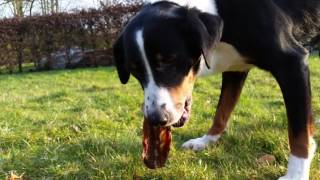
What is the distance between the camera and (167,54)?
9.65 ft

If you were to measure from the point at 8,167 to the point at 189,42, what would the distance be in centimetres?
152

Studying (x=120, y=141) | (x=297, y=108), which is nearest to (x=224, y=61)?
(x=297, y=108)

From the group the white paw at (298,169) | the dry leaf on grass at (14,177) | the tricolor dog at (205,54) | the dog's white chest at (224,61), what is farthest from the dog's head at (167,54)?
the dry leaf on grass at (14,177)

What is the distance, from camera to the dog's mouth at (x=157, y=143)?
3.18 metres

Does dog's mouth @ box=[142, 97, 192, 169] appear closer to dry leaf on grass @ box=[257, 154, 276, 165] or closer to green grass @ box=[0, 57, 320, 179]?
green grass @ box=[0, 57, 320, 179]

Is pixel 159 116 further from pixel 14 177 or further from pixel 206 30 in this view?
pixel 14 177

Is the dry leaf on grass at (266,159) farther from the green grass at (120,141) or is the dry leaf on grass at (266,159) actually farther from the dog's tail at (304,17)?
the dog's tail at (304,17)

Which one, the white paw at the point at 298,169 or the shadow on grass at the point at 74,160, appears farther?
the shadow on grass at the point at 74,160

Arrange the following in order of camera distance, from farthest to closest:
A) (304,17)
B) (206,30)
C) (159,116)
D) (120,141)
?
(120,141) < (304,17) < (206,30) < (159,116)

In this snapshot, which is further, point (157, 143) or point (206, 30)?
point (157, 143)

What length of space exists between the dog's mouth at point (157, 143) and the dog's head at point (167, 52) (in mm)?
56

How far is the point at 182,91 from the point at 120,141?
99 cm

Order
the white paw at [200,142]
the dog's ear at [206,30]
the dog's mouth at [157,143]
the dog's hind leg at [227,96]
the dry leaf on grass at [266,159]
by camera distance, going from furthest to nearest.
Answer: the dog's hind leg at [227,96], the white paw at [200,142], the dry leaf on grass at [266,159], the dog's mouth at [157,143], the dog's ear at [206,30]

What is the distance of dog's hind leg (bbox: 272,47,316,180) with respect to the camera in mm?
3068
